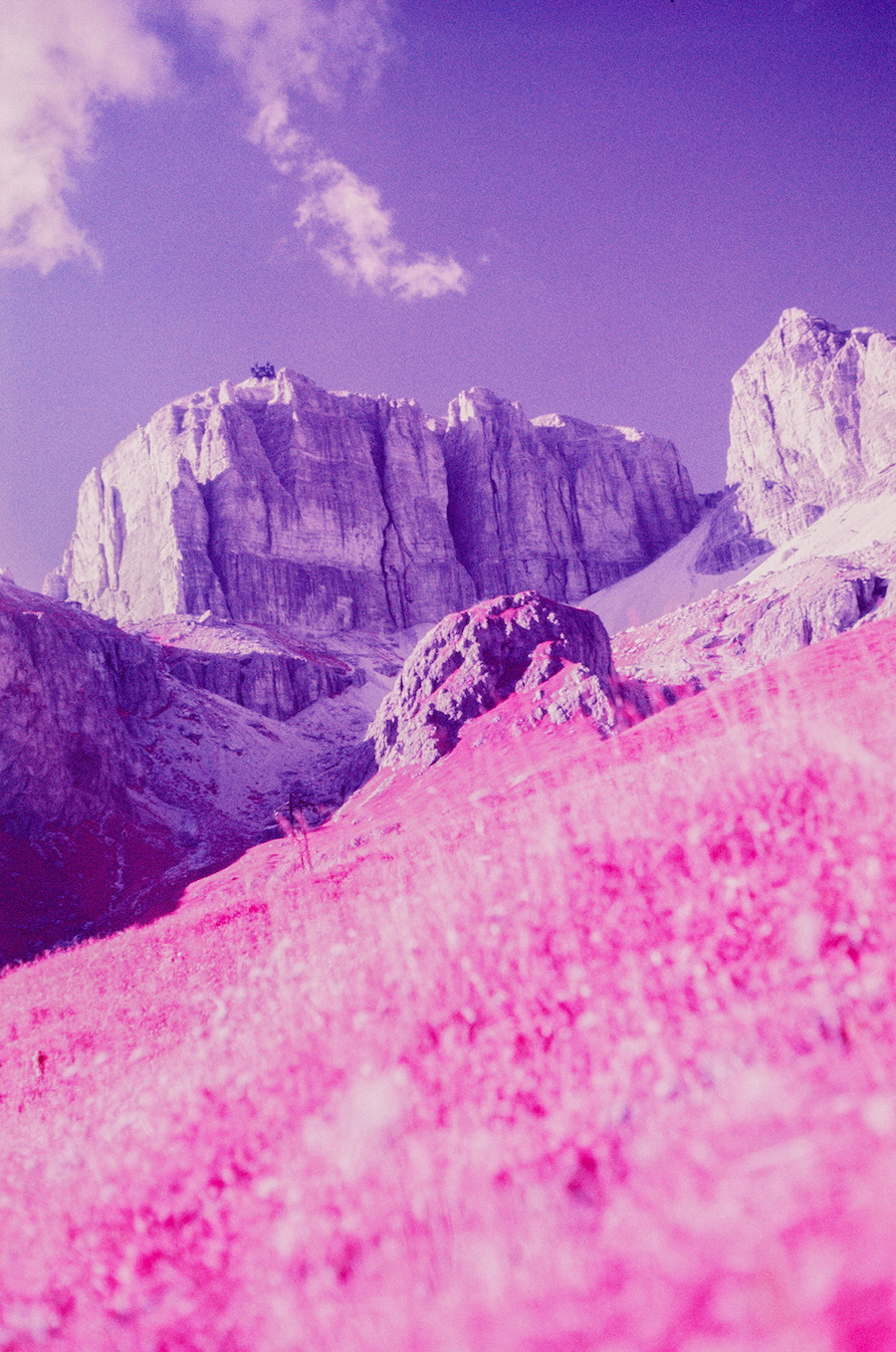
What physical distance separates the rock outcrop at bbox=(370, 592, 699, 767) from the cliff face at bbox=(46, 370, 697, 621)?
65.1 meters

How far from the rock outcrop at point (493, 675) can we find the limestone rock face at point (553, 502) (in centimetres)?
7834

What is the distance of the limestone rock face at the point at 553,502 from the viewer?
13262cm

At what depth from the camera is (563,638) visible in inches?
1962

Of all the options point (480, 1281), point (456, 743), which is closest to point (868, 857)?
point (480, 1281)

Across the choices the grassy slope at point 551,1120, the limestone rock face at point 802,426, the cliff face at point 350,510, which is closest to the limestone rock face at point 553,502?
the cliff face at point 350,510

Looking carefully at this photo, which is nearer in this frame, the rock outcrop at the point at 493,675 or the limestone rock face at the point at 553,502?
the rock outcrop at the point at 493,675

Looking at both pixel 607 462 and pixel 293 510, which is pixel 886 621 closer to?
pixel 293 510

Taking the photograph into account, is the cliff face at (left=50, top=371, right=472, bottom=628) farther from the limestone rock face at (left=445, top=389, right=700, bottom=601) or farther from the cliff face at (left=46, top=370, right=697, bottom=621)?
the limestone rock face at (left=445, top=389, right=700, bottom=601)

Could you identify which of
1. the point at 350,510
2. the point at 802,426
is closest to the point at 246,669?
the point at 350,510

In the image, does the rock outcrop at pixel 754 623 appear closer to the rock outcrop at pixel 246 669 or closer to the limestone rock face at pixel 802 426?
the limestone rock face at pixel 802 426

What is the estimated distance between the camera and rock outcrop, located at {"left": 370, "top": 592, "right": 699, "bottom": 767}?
4388 cm

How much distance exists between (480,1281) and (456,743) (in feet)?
136

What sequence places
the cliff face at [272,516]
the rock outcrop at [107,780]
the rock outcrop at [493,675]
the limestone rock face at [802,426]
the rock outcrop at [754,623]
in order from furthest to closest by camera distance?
1. the cliff face at [272,516]
2. the limestone rock face at [802,426]
3. the rock outcrop at [754,623]
4. the rock outcrop at [493,675]
5. the rock outcrop at [107,780]

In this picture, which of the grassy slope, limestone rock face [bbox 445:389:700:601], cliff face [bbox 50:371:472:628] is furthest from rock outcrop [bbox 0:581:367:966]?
limestone rock face [bbox 445:389:700:601]
